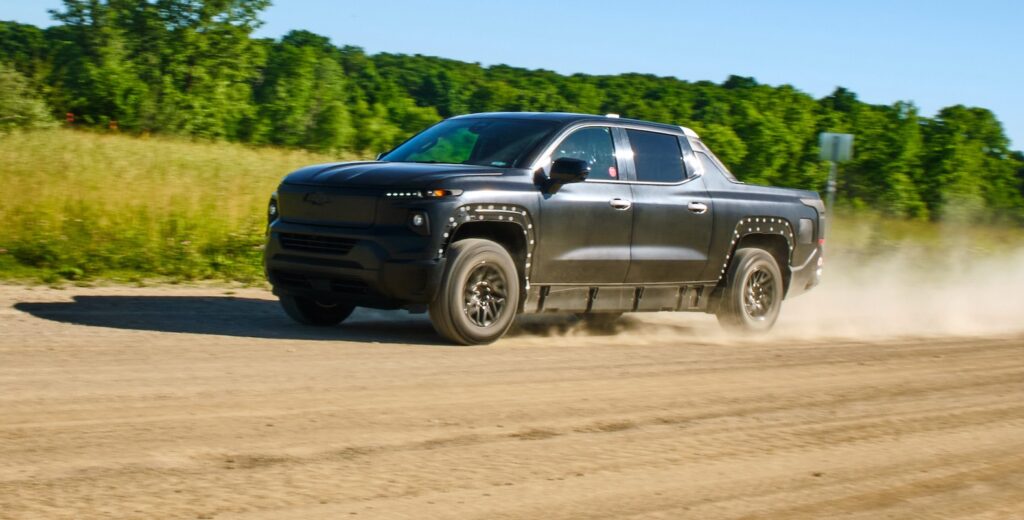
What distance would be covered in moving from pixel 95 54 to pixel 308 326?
5399 cm

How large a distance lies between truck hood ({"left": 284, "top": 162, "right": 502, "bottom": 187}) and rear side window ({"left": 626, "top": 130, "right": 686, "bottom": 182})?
5.08 ft

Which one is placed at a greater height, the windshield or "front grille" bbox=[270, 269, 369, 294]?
the windshield

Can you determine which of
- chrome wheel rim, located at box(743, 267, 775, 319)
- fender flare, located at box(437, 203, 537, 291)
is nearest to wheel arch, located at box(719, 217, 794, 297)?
chrome wheel rim, located at box(743, 267, 775, 319)

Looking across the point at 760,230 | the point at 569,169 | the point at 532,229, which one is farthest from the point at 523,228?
the point at 760,230

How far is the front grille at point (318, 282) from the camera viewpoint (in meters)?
8.71

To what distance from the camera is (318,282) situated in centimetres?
891

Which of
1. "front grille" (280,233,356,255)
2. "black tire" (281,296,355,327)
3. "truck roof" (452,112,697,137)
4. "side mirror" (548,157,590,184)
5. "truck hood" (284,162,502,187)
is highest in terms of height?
"truck roof" (452,112,697,137)

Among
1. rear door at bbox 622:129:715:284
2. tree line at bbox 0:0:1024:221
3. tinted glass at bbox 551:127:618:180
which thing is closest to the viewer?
tinted glass at bbox 551:127:618:180

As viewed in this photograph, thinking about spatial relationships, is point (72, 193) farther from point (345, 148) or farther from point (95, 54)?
point (95, 54)

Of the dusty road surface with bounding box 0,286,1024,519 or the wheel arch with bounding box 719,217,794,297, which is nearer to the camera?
the dusty road surface with bounding box 0,286,1024,519

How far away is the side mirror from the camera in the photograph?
354 inches

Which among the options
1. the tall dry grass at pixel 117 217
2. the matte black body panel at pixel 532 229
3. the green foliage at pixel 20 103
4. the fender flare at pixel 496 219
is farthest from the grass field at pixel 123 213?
the fender flare at pixel 496 219

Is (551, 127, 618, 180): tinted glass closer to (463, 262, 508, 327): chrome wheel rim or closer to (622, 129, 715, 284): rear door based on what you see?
(622, 129, 715, 284): rear door

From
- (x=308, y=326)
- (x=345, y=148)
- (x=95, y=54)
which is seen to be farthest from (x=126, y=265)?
(x=95, y=54)
